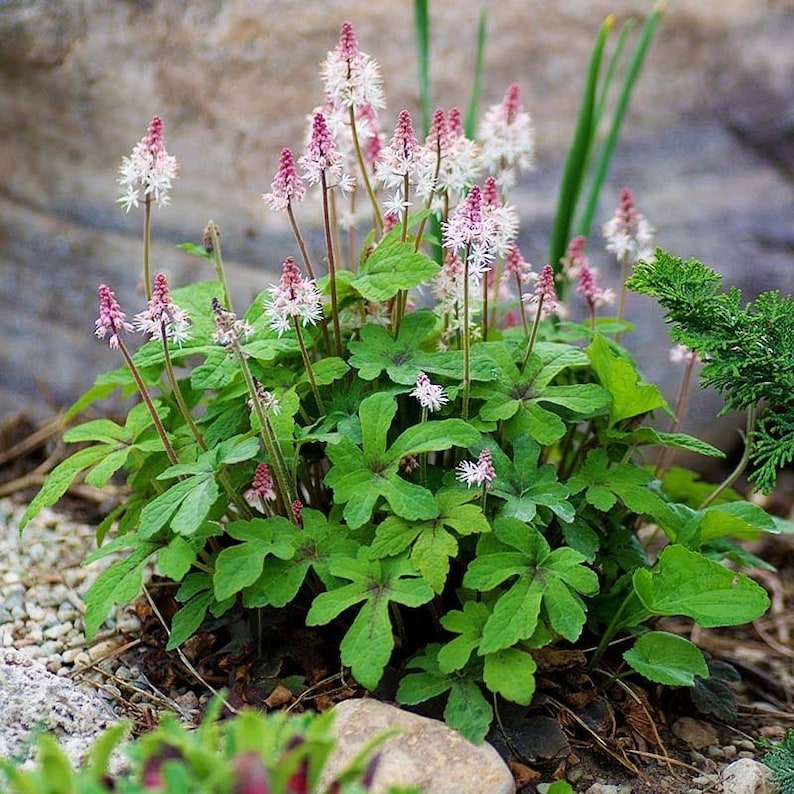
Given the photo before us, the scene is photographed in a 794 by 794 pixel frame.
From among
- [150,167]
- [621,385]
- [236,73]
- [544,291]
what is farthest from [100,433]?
[236,73]

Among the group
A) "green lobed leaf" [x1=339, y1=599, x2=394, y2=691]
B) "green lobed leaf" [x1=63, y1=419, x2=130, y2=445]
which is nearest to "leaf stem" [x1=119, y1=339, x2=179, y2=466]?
"green lobed leaf" [x1=63, y1=419, x2=130, y2=445]

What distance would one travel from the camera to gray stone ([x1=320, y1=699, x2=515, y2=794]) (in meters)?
1.47

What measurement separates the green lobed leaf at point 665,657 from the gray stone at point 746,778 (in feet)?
0.58

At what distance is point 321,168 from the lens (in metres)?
1.64

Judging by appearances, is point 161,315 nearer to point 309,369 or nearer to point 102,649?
point 309,369

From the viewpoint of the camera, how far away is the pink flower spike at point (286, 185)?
1.60 metres

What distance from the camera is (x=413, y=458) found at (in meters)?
1.76

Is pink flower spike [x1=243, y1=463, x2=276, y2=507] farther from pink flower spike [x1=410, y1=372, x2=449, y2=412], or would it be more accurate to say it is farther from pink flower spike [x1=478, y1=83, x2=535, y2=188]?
pink flower spike [x1=478, y1=83, x2=535, y2=188]

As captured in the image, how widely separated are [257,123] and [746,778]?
2.72 m

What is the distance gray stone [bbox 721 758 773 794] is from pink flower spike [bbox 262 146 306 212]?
4.04ft

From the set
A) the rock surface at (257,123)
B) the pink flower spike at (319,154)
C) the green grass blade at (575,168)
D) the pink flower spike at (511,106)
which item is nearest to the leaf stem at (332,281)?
the pink flower spike at (319,154)

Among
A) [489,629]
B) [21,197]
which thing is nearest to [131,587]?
[489,629]

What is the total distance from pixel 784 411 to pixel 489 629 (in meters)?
0.73

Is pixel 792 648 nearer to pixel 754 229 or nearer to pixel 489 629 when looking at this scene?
pixel 489 629
